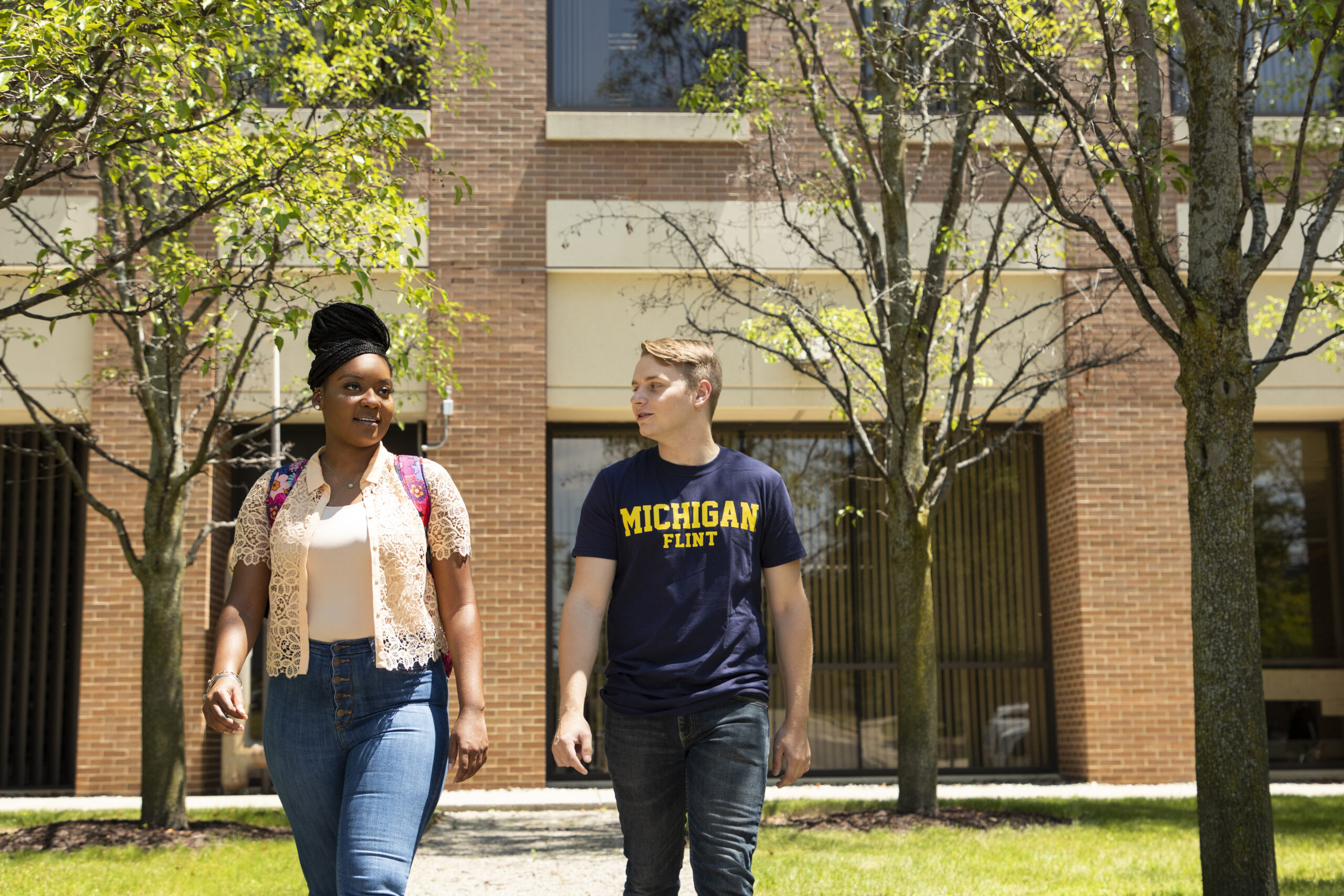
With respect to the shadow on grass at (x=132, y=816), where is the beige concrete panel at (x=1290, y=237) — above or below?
above

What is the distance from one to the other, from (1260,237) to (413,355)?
25.3 feet

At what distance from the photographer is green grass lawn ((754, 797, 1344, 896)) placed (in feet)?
23.0

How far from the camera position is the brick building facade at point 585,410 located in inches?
514

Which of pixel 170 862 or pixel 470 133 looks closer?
pixel 170 862

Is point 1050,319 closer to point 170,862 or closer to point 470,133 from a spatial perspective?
point 470,133

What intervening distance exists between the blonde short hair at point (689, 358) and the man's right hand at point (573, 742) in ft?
3.08

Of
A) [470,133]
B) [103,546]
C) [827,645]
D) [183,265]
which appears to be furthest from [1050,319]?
[103,546]

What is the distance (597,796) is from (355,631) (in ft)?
30.6

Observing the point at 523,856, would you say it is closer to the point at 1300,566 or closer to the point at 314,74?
the point at 314,74

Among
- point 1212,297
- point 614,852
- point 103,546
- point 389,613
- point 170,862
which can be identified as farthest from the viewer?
point 103,546

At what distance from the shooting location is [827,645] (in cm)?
1426

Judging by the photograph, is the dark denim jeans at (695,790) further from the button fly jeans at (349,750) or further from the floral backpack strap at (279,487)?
the floral backpack strap at (279,487)

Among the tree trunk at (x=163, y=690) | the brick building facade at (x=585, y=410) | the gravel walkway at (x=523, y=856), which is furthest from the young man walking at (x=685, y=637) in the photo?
the brick building facade at (x=585, y=410)

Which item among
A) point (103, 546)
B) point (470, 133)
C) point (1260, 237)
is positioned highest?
point (470, 133)
